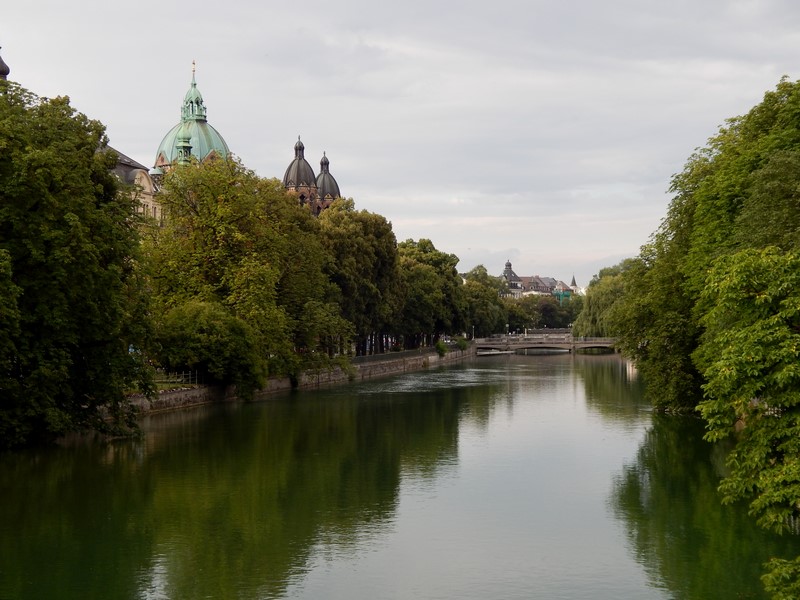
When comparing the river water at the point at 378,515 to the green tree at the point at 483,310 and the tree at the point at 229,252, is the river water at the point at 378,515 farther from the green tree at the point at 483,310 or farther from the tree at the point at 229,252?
the green tree at the point at 483,310

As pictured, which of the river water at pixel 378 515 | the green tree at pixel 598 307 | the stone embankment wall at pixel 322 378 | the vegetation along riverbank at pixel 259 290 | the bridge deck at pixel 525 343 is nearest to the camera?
the vegetation along riverbank at pixel 259 290

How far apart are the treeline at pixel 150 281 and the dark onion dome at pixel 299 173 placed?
54.5m

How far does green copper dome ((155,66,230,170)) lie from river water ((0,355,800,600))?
267ft

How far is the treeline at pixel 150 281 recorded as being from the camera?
109ft

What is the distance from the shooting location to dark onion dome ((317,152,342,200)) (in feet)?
A: 495

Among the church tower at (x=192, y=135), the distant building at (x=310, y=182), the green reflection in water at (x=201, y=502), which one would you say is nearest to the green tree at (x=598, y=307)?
the distant building at (x=310, y=182)

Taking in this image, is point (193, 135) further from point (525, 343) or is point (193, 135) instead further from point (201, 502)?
point (201, 502)

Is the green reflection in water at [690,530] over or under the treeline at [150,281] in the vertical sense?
under

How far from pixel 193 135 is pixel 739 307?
111631mm

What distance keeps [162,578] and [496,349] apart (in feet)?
396

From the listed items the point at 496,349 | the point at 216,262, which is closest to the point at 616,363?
the point at 496,349

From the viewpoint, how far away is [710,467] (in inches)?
1299

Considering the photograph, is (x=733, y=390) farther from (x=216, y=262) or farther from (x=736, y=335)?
(x=216, y=262)

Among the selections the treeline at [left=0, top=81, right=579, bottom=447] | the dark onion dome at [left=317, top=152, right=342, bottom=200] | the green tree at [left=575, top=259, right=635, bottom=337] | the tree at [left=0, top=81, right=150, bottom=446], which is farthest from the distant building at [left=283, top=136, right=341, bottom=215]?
the tree at [left=0, top=81, right=150, bottom=446]
